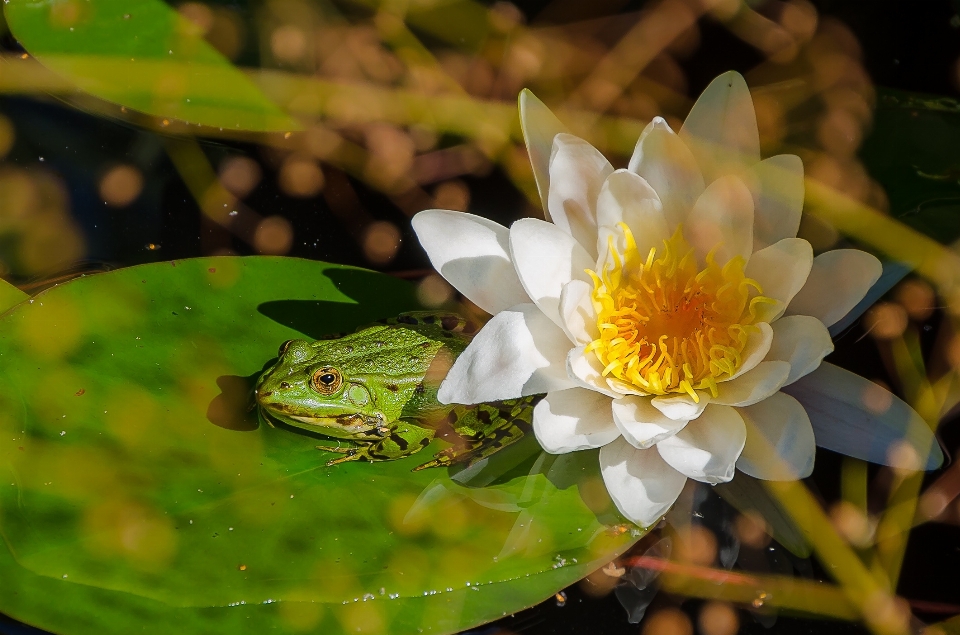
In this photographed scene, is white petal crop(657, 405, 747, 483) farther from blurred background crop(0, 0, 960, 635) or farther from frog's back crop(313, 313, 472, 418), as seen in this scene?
blurred background crop(0, 0, 960, 635)

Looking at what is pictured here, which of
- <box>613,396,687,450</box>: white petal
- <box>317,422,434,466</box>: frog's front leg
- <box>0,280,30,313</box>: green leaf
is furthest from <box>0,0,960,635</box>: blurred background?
<box>613,396,687,450</box>: white petal

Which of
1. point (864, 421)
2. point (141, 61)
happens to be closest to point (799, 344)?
point (864, 421)

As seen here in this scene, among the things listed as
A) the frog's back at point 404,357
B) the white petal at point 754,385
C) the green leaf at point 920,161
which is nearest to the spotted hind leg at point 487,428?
the frog's back at point 404,357

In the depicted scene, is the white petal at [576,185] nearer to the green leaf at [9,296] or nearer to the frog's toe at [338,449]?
the frog's toe at [338,449]

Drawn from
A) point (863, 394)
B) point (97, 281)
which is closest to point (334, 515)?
point (97, 281)

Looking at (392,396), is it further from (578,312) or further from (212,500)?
(578,312)

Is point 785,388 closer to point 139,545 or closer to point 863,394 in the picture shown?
point 863,394
